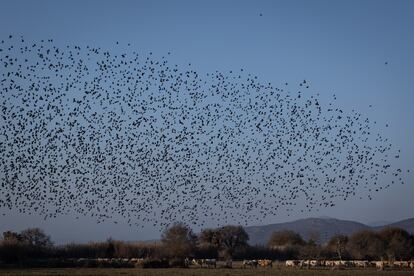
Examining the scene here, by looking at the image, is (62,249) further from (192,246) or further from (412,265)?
(412,265)

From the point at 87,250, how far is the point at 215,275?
60.7 metres

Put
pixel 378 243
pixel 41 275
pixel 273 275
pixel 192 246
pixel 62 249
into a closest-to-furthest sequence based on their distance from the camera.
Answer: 1. pixel 41 275
2. pixel 273 275
3. pixel 62 249
4. pixel 192 246
5. pixel 378 243

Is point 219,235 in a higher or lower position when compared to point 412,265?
higher

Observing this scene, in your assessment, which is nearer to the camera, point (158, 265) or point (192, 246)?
point (158, 265)

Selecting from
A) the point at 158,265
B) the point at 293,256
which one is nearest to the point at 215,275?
the point at 158,265

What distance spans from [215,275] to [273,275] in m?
5.49

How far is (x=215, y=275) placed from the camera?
56.9 meters

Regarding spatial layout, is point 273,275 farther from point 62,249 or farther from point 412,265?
point 62,249

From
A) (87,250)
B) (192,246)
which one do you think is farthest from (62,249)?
(192,246)

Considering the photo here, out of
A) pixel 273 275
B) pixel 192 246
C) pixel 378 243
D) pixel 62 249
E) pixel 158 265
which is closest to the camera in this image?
pixel 273 275

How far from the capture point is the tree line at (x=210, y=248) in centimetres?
10447

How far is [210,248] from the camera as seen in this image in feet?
416

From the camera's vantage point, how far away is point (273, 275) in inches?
2307

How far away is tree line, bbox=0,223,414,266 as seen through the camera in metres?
104
